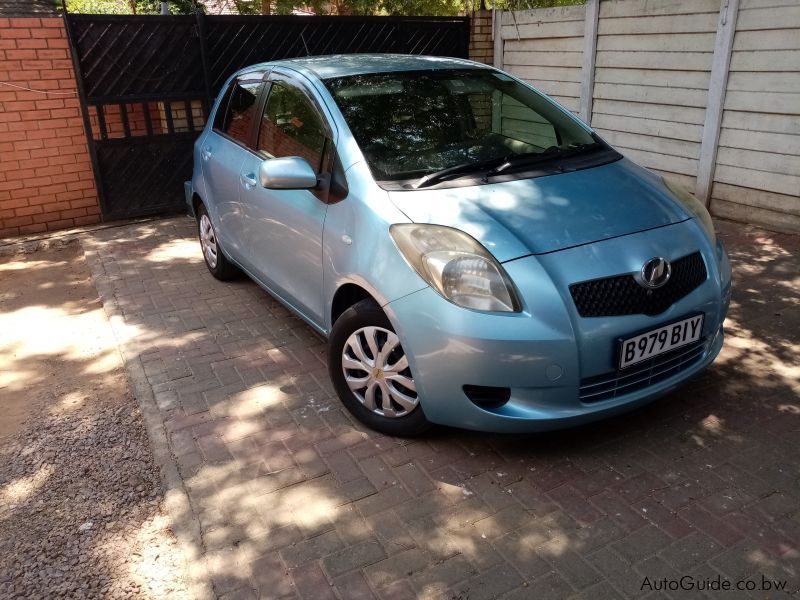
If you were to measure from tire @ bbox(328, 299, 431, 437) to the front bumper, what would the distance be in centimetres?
14

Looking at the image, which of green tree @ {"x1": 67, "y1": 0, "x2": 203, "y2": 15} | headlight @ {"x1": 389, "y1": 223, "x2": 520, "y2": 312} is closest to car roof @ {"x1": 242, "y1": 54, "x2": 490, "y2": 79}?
headlight @ {"x1": 389, "y1": 223, "x2": 520, "y2": 312}

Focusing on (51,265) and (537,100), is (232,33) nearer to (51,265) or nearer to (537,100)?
(51,265)

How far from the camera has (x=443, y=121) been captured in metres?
3.67

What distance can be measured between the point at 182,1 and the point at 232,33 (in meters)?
4.64

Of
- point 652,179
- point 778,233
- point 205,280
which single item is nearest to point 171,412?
point 205,280

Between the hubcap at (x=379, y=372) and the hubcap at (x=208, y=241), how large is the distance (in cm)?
260

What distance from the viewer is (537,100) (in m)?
4.16

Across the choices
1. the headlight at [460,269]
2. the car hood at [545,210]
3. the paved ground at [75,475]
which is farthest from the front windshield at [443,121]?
the paved ground at [75,475]

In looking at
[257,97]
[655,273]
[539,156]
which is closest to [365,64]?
[257,97]

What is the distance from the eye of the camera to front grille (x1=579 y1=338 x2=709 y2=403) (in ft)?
9.12

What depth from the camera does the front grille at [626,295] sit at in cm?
269

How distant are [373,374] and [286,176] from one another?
1100mm

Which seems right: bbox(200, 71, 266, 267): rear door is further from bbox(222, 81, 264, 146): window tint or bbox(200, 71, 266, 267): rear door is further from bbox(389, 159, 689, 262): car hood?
bbox(389, 159, 689, 262): car hood

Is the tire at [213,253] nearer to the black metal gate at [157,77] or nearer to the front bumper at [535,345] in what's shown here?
the black metal gate at [157,77]
